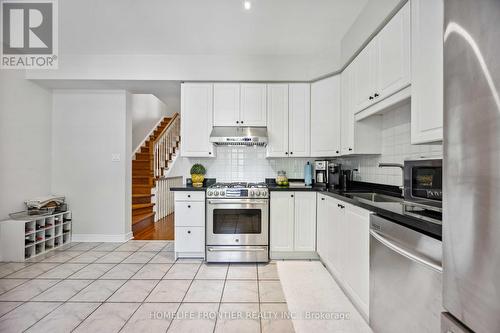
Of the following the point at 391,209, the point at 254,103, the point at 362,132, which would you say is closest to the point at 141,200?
the point at 254,103

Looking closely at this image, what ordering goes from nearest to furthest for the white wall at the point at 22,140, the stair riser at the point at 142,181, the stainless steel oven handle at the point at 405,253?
the stainless steel oven handle at the point at 405,253 < the white wall at the point at 22,140 < the stair riser at the point at 142,181

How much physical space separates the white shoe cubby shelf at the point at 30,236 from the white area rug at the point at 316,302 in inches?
126

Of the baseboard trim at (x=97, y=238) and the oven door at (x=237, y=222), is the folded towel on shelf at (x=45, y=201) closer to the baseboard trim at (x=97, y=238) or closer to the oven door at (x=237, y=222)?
the baseboard trim at (x=97, y=238)

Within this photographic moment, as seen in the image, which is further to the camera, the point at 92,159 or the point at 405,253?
the point at 92,159

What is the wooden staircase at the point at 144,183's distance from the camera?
4.72 meters

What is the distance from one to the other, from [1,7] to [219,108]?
2.44 metres

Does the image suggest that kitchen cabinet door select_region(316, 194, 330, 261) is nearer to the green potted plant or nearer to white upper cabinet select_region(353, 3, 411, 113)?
white upper cabinet select_region(353, 3, 411, 113)

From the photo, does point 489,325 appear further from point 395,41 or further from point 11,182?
Result: point 11,182

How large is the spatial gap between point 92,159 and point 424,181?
4.27 m

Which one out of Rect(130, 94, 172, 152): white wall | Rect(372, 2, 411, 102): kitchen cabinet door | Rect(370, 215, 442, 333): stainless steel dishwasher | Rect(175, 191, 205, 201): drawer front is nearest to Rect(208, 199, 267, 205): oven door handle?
Rect(175, 191, 205, 201): drawer front

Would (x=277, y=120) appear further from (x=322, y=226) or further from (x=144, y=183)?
(x=144, y=183)

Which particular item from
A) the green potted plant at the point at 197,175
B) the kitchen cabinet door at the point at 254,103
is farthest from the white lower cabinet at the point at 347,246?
the green potted plant at the point at 197,175

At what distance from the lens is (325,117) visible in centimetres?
326

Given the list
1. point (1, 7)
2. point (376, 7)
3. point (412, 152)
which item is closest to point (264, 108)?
point (376, 7)
